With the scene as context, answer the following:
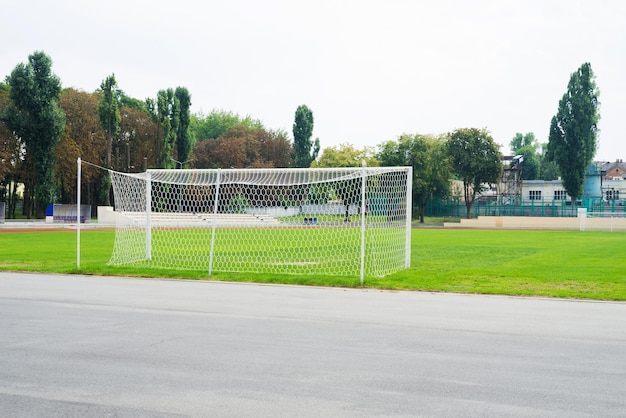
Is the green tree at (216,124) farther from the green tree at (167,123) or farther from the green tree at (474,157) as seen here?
the green tree at (474,157)

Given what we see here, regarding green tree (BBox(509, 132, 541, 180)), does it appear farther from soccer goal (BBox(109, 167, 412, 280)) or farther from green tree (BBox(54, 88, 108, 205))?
soccer goal (BBox(109, 167, 412, 280))

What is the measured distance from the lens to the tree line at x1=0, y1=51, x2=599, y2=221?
2005 inches

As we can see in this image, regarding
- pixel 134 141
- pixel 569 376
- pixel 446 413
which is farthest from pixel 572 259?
pixel 134 141

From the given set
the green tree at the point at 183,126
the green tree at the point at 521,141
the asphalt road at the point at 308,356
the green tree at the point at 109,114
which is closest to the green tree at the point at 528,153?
the green tree at the point at 521,141

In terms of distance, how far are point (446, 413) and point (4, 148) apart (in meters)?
56.3

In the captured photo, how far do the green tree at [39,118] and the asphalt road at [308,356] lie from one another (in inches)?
1749

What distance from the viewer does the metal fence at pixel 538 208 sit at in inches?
2002

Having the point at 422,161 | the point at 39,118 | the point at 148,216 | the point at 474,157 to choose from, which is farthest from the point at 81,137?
the point at 148,216

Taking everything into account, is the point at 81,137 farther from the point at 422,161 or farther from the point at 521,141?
the point at 521,141

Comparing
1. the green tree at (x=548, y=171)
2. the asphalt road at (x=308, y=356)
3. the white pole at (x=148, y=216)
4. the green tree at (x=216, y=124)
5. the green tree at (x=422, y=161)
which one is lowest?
the asphalt road at (x=308, y=356)

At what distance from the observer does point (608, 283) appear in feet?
42.1

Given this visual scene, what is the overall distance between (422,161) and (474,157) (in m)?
5.26

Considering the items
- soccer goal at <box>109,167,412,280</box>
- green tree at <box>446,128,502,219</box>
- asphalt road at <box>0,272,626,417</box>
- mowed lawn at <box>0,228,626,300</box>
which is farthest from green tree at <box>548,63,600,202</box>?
asphalt road at <box>0,272,626,417</box>

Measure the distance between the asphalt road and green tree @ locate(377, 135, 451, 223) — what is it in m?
44.1
